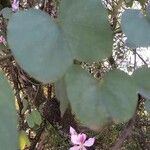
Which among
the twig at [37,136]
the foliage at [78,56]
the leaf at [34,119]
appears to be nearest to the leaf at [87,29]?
the foliage at [78,56]

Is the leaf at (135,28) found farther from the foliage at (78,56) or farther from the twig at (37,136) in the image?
the twig at (37,136)

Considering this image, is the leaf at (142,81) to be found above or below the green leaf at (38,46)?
below

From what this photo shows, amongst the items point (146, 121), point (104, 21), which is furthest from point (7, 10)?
point (146, 121)

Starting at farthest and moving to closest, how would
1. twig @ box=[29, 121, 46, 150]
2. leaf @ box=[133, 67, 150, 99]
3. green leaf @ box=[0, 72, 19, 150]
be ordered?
twig @ box=[29, 121, 46, 150], leaf @ box=[133, 67, 150, 99], green leaf @ box=[0, 72, 19, 150]

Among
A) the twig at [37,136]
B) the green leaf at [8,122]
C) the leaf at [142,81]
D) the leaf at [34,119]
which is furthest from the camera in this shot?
the twig at [37,136]

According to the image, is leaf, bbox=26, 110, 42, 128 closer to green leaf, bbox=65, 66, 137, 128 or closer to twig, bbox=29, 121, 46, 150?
twig, bbox=29, 121, 46, 150

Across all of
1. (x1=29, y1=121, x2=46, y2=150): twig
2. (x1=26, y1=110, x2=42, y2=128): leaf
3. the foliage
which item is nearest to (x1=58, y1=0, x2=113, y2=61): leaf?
the foliage

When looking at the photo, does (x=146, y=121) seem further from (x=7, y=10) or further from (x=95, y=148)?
(x=7, y=10)
